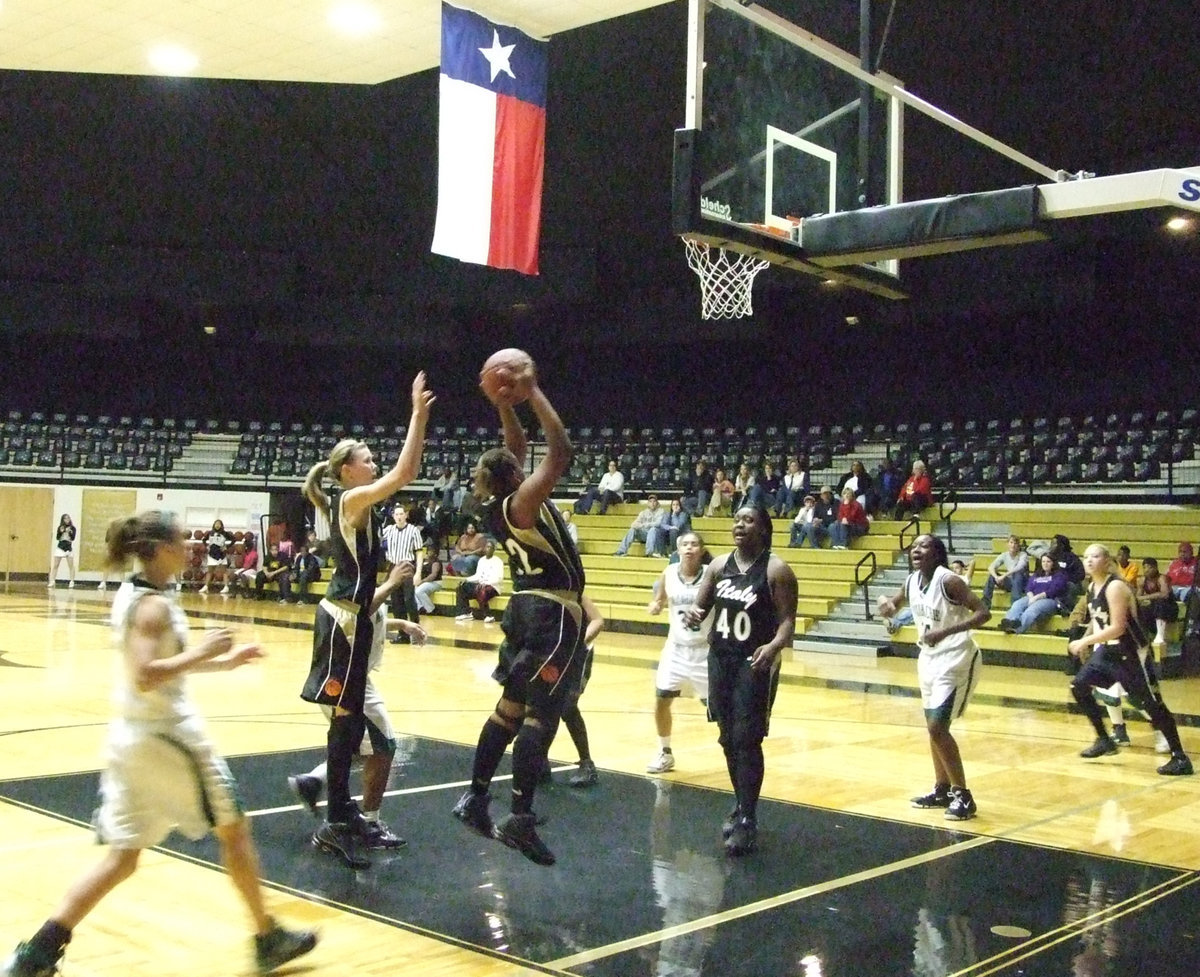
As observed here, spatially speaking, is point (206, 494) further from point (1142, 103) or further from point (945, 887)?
point (945, 887)

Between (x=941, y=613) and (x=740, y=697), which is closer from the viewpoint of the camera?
(x=740, y=697)

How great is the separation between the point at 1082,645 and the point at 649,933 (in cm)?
500

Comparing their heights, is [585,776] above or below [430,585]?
below

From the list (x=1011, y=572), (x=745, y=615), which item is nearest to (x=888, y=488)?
(x=1011, y=572)

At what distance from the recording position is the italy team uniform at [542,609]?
4992 millimetres

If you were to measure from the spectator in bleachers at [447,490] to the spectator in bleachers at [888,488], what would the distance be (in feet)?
25.5

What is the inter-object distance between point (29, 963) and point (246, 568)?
2219cm

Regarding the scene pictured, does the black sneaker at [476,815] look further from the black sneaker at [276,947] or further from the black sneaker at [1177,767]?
the black sneaker at [1177,767]

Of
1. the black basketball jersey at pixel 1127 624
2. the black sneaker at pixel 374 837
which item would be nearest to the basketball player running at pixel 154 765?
the black sneaker at pixel 374 837

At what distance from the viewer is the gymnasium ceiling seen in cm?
1155

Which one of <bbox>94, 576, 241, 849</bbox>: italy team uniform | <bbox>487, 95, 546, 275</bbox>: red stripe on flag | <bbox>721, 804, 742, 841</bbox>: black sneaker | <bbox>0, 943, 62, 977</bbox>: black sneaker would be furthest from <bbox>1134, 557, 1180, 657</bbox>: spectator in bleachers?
<bbox>0, 943, 62, 977</bbox>: black sneaker

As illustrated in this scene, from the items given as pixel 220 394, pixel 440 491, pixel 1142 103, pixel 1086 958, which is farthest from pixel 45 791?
pixel 220 394

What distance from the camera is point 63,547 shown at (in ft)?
86.6

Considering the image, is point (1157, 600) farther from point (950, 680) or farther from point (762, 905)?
point (762, 905)
